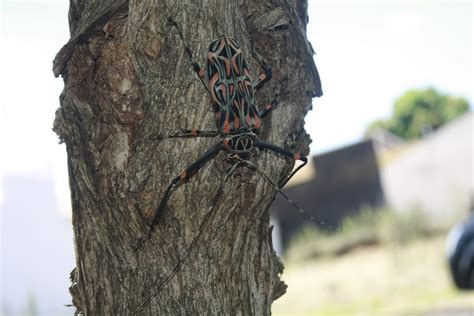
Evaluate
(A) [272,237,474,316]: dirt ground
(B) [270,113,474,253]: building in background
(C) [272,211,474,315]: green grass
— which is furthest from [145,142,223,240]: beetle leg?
(B) [270,113,474,253]: building in background

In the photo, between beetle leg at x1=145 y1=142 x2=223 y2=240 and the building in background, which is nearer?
beetle leg at x1=145 y1=142 x2=223 y2=240

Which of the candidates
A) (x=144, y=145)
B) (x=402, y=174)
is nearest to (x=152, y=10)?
(x=144, y=145)

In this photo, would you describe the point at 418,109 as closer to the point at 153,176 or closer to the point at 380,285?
the point at 380,285

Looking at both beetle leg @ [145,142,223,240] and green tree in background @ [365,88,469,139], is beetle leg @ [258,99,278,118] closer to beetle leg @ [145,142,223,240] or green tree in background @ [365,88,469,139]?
beetle leg @ [145,142,223,240]

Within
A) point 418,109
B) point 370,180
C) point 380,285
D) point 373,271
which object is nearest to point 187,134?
point 380,285

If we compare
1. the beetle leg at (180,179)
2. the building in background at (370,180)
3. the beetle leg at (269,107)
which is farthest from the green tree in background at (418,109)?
the beetle leg at (180,179)
